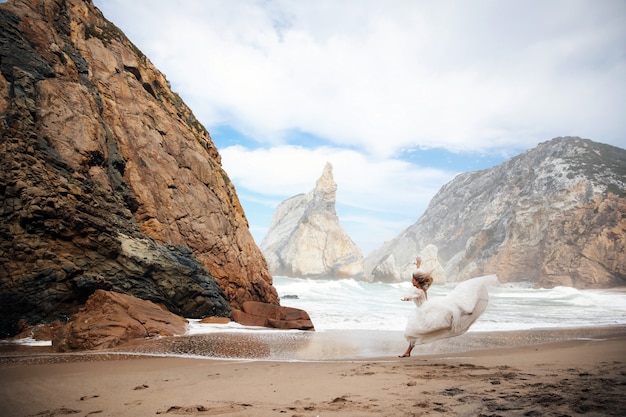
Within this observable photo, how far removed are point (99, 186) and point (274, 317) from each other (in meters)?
6.18

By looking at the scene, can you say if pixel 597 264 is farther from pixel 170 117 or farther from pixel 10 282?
pixel 10 282

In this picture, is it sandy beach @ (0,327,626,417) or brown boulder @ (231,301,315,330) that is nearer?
sandy beach @ (0,327,626,417)

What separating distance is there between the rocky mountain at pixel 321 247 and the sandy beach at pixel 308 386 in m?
65.8

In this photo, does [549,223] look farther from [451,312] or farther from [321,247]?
[451,312]

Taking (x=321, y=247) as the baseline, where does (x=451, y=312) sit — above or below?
below

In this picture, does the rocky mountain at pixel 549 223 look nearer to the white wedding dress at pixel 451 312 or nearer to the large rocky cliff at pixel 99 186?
the large rocky cliff at pixel 99 186

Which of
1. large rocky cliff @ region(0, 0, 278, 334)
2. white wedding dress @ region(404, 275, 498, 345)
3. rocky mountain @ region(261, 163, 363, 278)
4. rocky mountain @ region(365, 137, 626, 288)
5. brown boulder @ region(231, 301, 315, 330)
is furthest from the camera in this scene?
rocky mountain @ region(261, 163, 363, 278)

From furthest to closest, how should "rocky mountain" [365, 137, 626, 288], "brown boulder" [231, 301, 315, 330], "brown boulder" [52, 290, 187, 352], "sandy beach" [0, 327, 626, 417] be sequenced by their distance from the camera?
"rocky mountain" [365, 137, 626, 288], "brown boulder" [231, 301, 315, 330], "brown boulder" [52, 290, 187, 352], "sandy beach" [0, 327, 626, 417]

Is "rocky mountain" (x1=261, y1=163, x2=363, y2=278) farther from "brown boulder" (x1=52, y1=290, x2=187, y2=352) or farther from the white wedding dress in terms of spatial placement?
the white wedding dress

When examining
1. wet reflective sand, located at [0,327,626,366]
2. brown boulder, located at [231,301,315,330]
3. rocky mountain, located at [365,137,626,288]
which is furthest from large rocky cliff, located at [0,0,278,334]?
rocky mountain, located at [365,137,626,288]

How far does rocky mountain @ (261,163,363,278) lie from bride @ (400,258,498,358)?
65.6m

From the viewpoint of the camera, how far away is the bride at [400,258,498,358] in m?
5.43

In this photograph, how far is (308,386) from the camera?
3879 millimetres

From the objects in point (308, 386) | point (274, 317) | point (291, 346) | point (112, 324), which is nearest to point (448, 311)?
point (308, 386)
